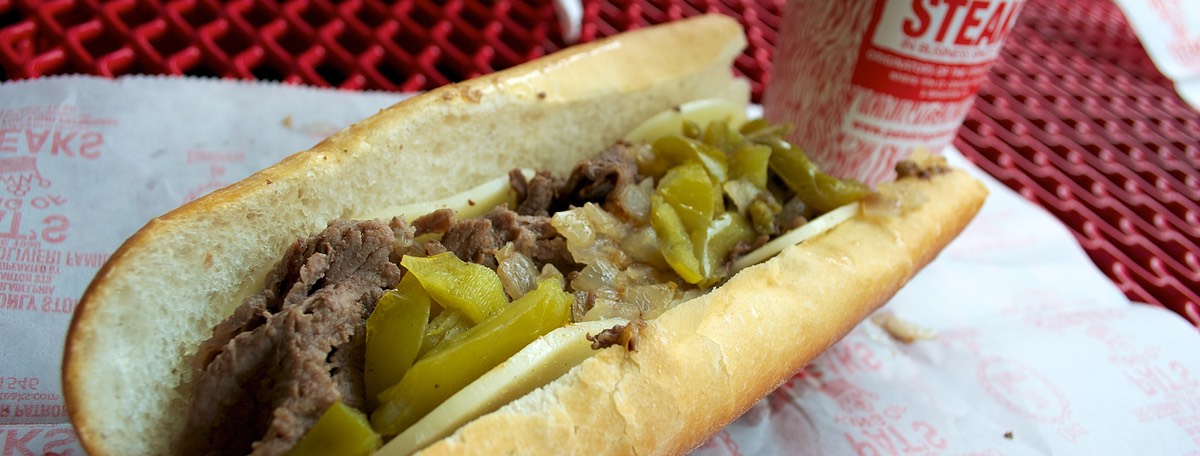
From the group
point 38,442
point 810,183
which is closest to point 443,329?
point 38,442

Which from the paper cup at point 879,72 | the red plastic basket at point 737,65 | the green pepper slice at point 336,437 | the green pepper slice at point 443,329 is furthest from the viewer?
the red plastic basket at point 737,65

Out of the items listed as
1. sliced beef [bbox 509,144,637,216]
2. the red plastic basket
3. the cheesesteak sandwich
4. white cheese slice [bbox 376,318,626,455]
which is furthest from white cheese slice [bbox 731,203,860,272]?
the red plastic basket

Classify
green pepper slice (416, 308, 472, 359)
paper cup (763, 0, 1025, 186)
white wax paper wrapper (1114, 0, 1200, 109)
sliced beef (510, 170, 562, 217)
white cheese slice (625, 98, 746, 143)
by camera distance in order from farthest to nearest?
white wax paper wrapper (1114, 0, 1200, 109)
white cheese slice (625, 98, 746, 143)
paper cup (763, 0, 1025, 186)
sliced beef (510, 170, 562, 217)
green pepper slice (416, 308, 472, 359)

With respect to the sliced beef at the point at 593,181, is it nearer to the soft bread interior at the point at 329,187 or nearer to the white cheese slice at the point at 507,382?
the soft bread interior at the point at 329,187

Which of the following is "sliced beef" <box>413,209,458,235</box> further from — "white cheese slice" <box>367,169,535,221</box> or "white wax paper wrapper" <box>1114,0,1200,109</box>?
"white wax paper wrapper" <box>1114,0,1200,109</box>

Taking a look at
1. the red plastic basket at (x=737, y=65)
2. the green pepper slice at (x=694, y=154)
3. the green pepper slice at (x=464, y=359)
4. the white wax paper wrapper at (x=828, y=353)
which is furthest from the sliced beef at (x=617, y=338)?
the red plastic basket at (x=737, y=65)
